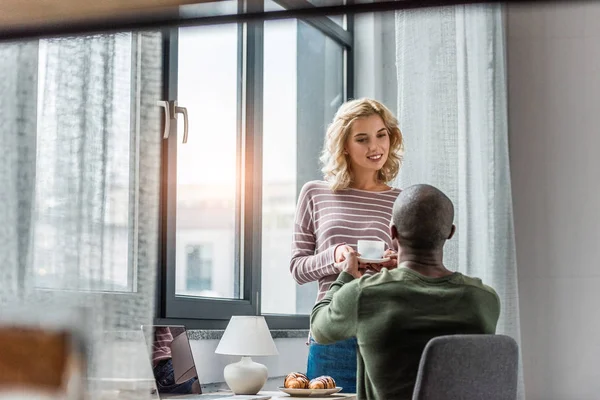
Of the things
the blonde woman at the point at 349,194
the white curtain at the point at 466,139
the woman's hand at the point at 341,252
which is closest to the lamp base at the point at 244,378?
the blonde woman at the point at 349,194

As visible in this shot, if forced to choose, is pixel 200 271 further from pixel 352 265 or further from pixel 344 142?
pixel 352 265

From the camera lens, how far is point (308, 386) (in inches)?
67.2

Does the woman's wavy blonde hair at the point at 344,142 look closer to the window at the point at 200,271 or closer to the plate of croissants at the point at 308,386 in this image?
the plate of croissants at the point at 308,386

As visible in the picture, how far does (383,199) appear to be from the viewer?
1714mm

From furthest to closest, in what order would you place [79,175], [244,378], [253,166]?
[253,166], [244,378], [79,175]

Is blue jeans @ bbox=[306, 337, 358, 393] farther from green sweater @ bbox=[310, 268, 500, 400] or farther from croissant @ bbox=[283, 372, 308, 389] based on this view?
green sweater @ bbox=[310, 268, 500, 400]

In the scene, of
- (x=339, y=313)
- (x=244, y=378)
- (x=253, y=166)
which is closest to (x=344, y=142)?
(x=244, y=378)

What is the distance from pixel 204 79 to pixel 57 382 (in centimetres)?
206

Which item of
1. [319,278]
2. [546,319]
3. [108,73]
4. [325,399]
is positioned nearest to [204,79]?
[319,278]

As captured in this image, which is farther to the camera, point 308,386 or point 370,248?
point 308,386

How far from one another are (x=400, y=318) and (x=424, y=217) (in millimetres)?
152

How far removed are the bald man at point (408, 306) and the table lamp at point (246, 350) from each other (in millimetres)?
737

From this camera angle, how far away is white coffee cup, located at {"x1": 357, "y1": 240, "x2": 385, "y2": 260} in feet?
5.16

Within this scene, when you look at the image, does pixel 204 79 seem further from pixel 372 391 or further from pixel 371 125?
pixel 372 391
